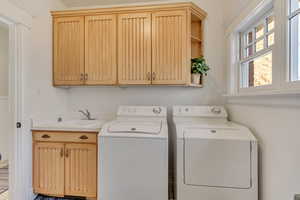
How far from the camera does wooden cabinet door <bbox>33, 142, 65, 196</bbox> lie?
2055 millimetres

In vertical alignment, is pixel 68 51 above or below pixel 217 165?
above

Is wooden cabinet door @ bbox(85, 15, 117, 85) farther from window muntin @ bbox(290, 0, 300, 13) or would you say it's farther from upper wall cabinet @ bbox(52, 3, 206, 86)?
window muntin @ bbox(290, 0, 300, 13)

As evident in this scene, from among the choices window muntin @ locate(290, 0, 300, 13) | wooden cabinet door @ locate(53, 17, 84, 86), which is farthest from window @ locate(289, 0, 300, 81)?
wooden cabinet door @ locate(53, 17, 84, 86)

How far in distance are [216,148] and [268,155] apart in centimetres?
39

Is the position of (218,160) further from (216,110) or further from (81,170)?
(81,170)

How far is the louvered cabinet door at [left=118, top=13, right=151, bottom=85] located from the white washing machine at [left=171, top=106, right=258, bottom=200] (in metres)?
0.97

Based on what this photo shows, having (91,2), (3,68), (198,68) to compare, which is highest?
(91,2)

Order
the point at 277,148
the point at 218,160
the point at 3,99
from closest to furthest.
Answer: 1. the point at 277,148
2. the point at 218,160
3. the point at 3,99

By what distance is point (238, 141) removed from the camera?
153cm

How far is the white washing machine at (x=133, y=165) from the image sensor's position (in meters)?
1.70

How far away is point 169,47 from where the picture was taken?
2.20 m

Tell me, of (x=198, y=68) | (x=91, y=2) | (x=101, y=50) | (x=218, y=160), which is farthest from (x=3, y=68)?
(x=218, y=160)

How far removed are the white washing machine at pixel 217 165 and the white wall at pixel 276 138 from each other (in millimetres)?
84

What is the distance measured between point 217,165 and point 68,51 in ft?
7.15
